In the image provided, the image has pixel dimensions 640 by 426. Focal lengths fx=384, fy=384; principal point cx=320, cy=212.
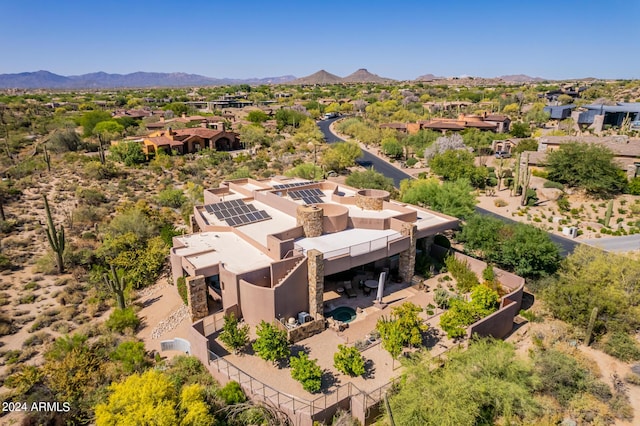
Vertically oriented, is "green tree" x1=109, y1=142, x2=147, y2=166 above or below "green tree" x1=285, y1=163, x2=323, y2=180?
above

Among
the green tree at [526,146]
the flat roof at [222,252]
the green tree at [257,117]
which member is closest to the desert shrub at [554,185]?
the green tree at [526,146]

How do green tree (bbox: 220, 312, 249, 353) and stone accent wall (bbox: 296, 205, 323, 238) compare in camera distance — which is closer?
green tree (bbox: 220, 312, 249, 353)

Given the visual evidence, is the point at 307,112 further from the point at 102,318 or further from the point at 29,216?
the point at 102,318

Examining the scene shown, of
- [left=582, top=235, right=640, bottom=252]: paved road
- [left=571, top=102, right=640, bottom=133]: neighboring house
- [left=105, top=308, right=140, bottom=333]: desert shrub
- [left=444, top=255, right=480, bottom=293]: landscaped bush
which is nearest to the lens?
[left=105, top=308, right=140, bottom=333]: desert shrub

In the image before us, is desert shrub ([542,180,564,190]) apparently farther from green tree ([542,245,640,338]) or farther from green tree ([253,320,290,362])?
green tree ([253,320,290,362])

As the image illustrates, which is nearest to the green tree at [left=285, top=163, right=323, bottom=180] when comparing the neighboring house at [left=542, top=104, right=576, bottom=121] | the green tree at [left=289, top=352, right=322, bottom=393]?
the green tree at [left=289, top=352, right=322, bottom=393]

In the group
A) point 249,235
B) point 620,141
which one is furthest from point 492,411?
point 620,141
